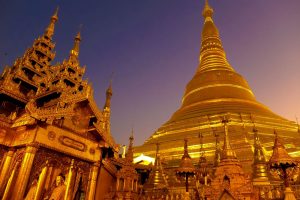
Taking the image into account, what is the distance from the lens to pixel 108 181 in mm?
11289

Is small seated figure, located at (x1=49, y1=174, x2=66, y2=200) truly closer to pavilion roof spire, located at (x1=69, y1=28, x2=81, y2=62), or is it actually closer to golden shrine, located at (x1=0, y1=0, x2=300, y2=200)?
golden shrine, located at (x1=0, y1=0, x2=300, y2=200)

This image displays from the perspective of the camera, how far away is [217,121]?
75.0 feet

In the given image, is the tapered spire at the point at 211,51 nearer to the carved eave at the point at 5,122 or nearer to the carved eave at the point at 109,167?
the carved eave at the point at 109,167

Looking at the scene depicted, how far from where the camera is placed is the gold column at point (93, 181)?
1007cm

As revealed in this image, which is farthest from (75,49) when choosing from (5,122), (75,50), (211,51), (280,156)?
(211,51)

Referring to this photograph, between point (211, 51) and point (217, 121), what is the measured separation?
17.1 m

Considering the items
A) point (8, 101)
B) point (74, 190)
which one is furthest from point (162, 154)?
point (8, 101)

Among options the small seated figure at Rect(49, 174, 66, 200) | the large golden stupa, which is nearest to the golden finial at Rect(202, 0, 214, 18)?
the large golden stupa

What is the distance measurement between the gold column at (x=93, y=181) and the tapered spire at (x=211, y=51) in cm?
2593

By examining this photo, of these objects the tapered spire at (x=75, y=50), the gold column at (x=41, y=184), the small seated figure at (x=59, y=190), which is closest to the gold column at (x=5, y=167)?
the gold column at (x=41, y=184)

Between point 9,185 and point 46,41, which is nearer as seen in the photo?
point 9,185

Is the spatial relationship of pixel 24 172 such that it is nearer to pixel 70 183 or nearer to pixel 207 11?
pixel 70 183

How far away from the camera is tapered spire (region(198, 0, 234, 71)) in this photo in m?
Answer: 34.4

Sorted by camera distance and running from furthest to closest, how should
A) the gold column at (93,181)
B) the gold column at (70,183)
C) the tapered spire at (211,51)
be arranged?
the tapered spire at (211,51) → the gold column at (70,183) → the gold column at (93,181)
